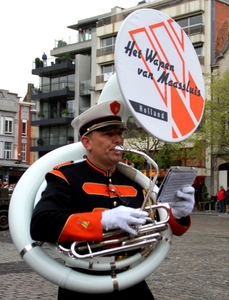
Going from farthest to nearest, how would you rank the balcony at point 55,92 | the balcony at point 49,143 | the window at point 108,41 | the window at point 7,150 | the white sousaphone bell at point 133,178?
the window at point 7,150
the balcony at point 49,143
the balcony at point 55,92
the window at point 108,41
the white sousaphone bell at point 133,178

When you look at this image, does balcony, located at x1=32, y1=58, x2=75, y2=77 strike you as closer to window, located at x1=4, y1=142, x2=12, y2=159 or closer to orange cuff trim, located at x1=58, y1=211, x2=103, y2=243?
window, located at x1=4, y1=142, x2=12, y2=159

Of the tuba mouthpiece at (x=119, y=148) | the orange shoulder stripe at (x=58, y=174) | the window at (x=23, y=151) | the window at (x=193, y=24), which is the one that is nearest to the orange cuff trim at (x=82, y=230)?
the orange shoulder stripe at (x=58, y=174)

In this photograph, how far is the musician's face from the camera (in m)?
3.29

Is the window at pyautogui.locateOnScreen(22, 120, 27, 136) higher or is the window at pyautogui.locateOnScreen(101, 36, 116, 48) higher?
the window at pyautogui.locateOnScreen(101, 36, 116, 48)

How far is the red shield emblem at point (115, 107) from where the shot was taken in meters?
3.43

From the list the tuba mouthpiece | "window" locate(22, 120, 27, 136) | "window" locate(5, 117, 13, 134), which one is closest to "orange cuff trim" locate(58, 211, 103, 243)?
the tuba mouthpiece

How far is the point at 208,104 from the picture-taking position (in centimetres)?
3444

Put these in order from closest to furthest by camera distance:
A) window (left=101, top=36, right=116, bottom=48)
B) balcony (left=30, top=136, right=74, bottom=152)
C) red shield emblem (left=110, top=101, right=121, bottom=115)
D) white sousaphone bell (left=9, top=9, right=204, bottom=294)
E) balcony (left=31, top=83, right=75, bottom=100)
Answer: white sousaphone bell (left=9, top=9, right=204, bottom=294) → red shield emblem (left=110, top=101, right=121, bottom=115) → window (left=101, top=36, right=116, bottom=48) → balcony (left=31, top=83, right=75, bottom=100) → balcony (left=30, top=136, right=74, bottom=152)

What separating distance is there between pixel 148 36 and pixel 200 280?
5.89 m

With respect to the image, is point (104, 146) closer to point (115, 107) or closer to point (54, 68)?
point (115, 107)

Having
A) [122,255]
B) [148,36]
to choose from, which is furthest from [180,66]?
[122,255]

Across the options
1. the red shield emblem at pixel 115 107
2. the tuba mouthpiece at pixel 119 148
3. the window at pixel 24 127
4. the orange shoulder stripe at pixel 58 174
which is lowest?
the orange shoulder stripe at pixel 58 174

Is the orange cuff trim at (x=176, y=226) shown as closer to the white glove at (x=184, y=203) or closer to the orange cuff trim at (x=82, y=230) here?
the white glove at (x=184, y=203)

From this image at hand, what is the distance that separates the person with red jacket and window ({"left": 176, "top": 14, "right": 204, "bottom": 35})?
136 ft
